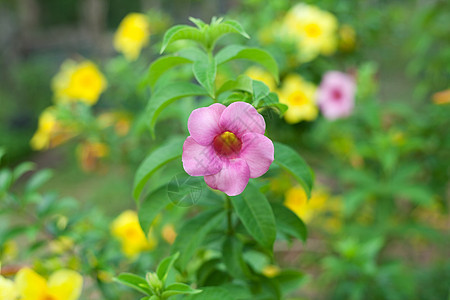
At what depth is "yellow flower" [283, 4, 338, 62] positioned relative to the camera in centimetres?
125

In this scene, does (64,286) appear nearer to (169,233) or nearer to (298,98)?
(169,233)

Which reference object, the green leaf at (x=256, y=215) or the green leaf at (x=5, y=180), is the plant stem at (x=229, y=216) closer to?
the green leaf at (x=256, y=215)

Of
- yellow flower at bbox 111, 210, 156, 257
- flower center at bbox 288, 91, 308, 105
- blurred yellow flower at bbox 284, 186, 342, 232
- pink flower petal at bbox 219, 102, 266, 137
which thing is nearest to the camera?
pink flower petal at bbox 219, 102, 266, 137

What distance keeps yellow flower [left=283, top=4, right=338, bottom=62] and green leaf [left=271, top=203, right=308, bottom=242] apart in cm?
83

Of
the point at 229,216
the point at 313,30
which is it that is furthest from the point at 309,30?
the point at 229,216

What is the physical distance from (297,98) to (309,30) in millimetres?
234

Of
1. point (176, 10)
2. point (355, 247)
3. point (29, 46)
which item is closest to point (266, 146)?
point (355, 247)

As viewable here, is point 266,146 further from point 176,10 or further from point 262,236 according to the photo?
point 176,10

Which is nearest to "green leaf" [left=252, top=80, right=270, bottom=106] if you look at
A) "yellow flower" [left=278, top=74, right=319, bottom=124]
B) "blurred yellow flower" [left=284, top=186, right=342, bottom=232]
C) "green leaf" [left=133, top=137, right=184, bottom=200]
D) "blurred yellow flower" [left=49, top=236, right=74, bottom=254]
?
"green leaf" [left=133, top=137, right=184, bottom=200]

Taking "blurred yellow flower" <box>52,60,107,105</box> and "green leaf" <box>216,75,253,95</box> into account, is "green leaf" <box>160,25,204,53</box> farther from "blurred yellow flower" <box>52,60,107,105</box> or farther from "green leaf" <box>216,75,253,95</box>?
"blurred yellow flower" <box>52,60,107,105</box>

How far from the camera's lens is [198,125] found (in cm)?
38

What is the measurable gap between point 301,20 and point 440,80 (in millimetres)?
567

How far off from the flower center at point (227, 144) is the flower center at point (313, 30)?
37.9 inches

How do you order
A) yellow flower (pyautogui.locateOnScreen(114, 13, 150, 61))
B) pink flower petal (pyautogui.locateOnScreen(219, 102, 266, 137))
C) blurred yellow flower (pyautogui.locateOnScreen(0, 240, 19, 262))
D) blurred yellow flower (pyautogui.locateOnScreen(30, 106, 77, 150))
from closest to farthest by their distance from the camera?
1. pink flower petal (pyautogui.locateOnScreen(219, 102, 266, 137))
2. blurred yellow flower (pyautogui.locateOnScreen(0, 240, 19, 262))
3. blurred yellow flower (pyautogui.locateOnScreen(30, 106, 77, 150))
4. yellow flower (pyautogui.locateOnScreen(114, 13, 150, 61))
